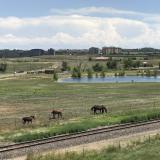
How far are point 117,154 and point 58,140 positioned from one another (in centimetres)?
654

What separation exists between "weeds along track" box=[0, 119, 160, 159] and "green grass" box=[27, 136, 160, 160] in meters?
2.43

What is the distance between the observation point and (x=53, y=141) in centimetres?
3378

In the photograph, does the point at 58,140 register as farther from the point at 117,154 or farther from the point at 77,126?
the point at 117,154

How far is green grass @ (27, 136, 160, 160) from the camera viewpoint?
2761 cm

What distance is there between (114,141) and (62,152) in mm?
5801

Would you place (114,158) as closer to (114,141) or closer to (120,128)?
(114,141)

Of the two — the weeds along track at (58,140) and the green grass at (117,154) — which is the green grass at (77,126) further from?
the green grass at (117,154)

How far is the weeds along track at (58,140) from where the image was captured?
30438mm

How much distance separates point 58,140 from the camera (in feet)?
112

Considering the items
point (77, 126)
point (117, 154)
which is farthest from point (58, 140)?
point (117, 154)

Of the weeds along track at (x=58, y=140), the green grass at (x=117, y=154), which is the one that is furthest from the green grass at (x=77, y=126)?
the green grass at (x=117, y=154)

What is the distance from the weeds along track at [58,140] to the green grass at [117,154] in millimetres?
2425

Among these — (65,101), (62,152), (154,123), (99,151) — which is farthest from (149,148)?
(65,101)

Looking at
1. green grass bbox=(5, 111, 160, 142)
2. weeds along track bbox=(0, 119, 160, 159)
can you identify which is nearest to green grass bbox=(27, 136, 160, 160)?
weeds along track bbox=(0, 119, 160, 159)
